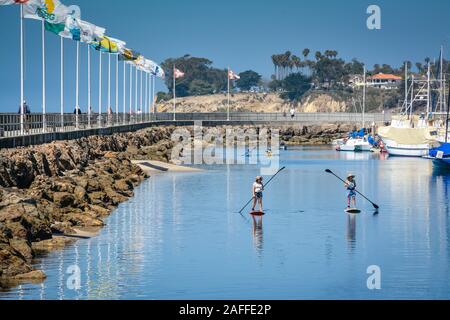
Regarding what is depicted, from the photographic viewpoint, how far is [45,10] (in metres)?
59.3

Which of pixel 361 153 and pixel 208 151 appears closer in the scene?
pixel 208 151

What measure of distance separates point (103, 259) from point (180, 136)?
89.6m

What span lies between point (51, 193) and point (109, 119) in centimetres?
5414

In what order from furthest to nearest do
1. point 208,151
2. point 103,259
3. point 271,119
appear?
point 271,119, point 208,151, point 103,259

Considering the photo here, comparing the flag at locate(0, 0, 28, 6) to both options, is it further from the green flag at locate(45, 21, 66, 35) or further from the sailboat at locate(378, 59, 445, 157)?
the sailboat at locate(378, 59, 445, 157)

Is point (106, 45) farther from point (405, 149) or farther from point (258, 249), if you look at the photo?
point (258, 249)

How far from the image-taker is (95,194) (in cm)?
4794

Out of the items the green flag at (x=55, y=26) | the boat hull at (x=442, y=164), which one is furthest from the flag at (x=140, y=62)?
the green flag at (x=55, y=26)

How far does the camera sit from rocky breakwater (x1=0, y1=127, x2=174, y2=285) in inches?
1278

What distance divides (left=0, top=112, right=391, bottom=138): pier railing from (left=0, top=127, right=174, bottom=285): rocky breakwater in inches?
70.4

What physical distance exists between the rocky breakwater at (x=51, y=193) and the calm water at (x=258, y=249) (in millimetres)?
887

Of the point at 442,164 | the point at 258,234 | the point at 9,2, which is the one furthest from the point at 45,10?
the point at 442,164

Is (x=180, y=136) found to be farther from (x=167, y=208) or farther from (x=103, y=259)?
(x=103, y=259)
